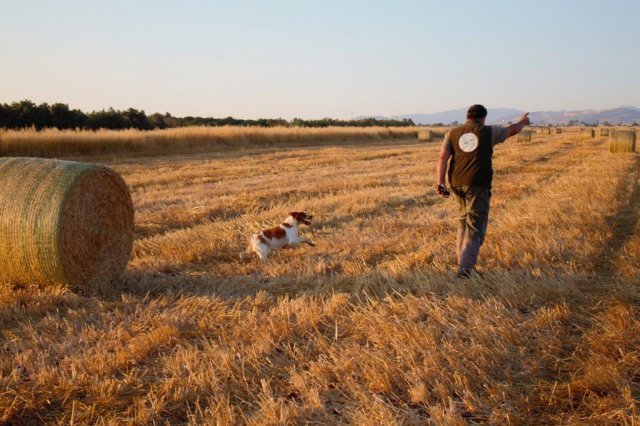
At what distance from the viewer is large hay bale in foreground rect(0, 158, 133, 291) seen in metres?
5.52

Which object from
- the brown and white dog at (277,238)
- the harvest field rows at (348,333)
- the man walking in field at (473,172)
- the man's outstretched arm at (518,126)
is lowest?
the harvest field rows at (348,333)

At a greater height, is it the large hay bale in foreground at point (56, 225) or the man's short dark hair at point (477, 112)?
the man's short dark hair at point (477, 112)

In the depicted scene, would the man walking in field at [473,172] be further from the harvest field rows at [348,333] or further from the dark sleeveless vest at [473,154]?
the harvest field rows at [348,333]

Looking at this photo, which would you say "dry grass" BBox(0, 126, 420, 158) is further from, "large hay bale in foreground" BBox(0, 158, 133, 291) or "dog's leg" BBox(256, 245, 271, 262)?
"dog's leg" BBox(256, 245, 271, 262)

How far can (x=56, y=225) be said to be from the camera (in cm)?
553

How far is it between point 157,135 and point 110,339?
86.0ft

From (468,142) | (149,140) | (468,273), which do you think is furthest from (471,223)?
(149,140)

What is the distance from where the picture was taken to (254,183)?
1442 centimetres

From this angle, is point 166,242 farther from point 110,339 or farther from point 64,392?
point 64,392

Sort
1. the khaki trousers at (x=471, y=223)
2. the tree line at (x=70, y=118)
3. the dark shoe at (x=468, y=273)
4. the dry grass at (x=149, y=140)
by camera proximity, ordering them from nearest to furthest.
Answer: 1. the dark shoe at (x=468, y=273)
2. the khaki trousers at (x=471, y=223)
3. the dry grass at (x=149, y=140)
4. the tree line at (x=70, y=118)

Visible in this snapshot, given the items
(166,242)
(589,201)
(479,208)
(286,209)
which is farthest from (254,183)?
(479,208)

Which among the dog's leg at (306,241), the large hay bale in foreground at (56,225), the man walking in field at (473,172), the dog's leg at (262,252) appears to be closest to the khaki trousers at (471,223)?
the man walking in field at (473,172)

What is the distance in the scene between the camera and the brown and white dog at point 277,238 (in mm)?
6762

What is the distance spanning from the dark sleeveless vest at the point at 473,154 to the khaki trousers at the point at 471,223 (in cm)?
10
